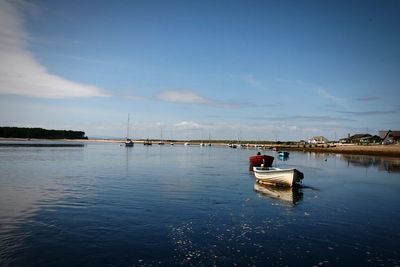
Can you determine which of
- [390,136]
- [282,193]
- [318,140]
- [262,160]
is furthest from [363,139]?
[282,193]

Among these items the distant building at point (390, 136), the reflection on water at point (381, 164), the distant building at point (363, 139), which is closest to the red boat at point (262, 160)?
the reflection on water at point (381, 164)

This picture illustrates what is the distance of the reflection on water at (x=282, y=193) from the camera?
92.4 ft

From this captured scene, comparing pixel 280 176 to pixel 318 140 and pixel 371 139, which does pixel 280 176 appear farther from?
pixel 318 140

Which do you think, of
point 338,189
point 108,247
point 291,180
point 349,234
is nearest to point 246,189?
point 291,180

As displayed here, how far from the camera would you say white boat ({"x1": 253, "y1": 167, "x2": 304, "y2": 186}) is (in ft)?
114

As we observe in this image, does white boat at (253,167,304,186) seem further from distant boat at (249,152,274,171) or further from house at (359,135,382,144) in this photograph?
house at (359,135,382,144)

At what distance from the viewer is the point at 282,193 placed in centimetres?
3178

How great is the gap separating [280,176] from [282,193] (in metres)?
3.88

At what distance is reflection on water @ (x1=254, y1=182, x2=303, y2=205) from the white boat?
23.8 inches

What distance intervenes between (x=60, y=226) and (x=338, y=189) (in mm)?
27725

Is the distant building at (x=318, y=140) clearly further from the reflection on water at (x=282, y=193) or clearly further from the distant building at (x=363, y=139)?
the reflection on water at (x=282, y=193)

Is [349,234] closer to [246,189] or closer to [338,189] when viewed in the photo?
[246,189]

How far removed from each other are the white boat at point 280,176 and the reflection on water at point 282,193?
23.8 inches

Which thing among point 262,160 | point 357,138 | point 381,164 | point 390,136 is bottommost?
point 381,164
